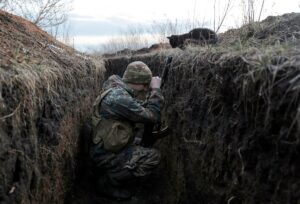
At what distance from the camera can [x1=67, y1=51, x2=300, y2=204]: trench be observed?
2819 mm

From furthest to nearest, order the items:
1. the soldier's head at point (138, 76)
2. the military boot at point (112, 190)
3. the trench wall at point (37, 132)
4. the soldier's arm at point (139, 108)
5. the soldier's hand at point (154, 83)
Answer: the military boot at point (112, 190)
the soldier's head at point (138, 76)
the soldier's hand at point (154, 83)
the soldier's arm at point (139, 108)
the trench wall at point (37, 132)

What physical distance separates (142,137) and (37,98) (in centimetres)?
245

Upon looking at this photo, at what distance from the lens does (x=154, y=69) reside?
784 cm

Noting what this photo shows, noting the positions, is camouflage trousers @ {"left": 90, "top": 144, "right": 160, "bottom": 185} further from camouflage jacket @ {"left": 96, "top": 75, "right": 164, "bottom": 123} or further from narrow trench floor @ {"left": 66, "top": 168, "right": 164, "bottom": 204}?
camouflage jacket @ {"left": 96, "top": 75, "right": 164, "bottom": 123}

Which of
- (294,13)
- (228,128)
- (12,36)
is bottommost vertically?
(228,128)

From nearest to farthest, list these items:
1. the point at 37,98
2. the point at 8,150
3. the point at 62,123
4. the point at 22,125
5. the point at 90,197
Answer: the point at 8,150
the point at 22,125
the point at 37,98
the point at 62,123
the point at 90,197

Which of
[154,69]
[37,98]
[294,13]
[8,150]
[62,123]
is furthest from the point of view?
[154,69]

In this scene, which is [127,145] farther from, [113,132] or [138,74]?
[138,74]

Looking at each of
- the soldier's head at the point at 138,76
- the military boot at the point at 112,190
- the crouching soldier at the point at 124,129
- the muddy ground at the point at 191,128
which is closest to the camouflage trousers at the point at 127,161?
the crouching soldier at the point at 124,129

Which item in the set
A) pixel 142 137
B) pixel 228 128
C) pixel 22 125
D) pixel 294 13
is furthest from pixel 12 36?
pixel 294 13

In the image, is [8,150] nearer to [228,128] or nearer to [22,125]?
[22,125]

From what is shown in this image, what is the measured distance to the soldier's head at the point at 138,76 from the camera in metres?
5.72

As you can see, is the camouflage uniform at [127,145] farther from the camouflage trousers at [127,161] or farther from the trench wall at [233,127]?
the trench wall at [233,127]

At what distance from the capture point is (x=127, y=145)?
230 inches
